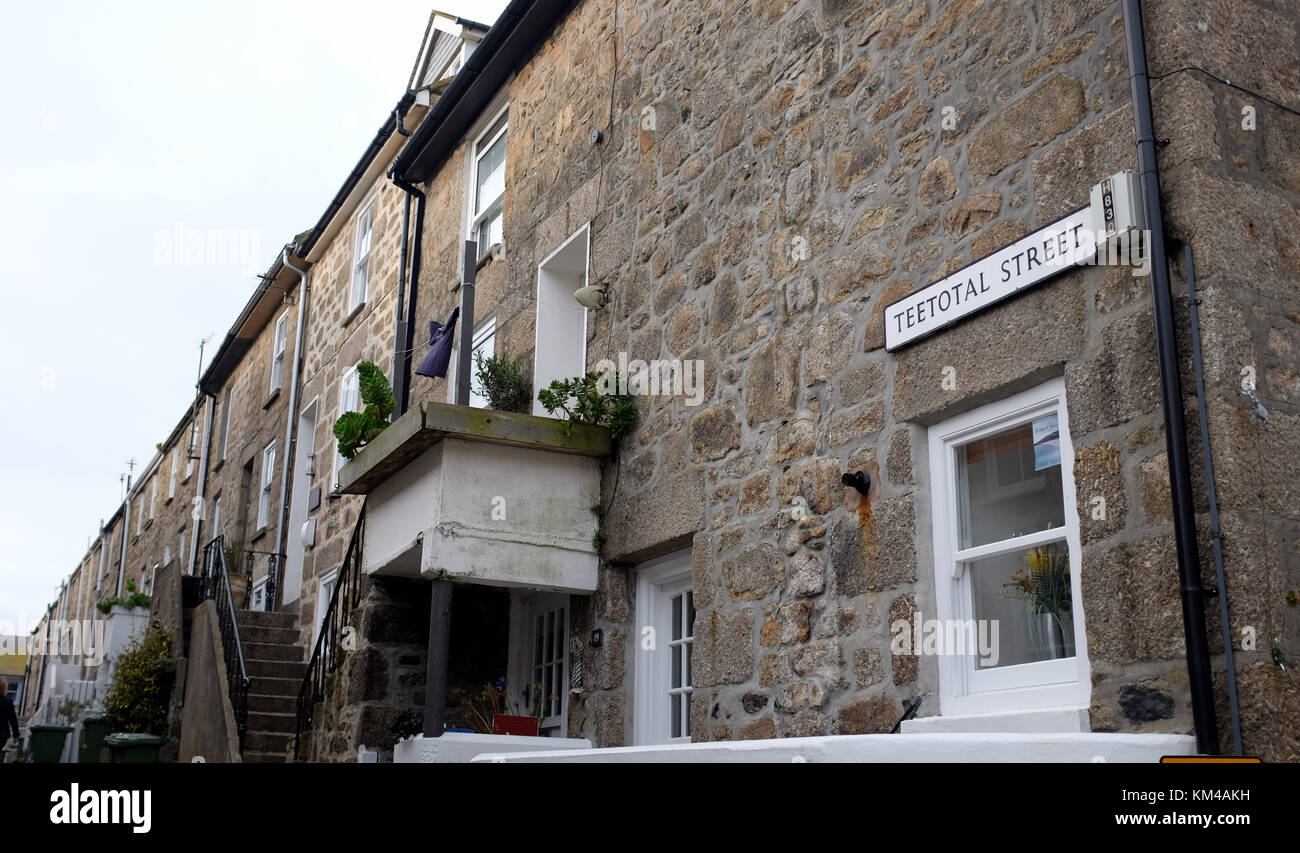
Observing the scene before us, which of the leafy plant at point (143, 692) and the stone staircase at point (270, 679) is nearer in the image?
the stone staircase at point (270, 679)

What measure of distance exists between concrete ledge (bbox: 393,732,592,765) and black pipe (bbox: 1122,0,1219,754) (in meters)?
4.26

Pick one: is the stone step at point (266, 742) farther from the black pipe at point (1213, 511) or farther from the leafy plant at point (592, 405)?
the black pipe at point (1213, 511)

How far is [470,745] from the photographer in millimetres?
7562

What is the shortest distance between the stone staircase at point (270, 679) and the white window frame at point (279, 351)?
15.4 feet

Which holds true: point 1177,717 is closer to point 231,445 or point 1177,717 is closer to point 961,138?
point 961,138

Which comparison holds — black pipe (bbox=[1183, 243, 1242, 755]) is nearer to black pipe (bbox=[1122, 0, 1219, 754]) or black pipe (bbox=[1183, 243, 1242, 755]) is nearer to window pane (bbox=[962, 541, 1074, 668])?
black pipe (bbox=[1122, 0, 1219, 754])

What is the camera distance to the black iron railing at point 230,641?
1180cm

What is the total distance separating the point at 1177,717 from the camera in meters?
3.90

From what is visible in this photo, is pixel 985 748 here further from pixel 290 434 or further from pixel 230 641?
pixel 290 434

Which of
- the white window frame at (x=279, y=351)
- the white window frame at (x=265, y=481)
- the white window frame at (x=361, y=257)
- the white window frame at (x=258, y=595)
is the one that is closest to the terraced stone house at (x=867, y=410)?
the white window frame at (x=361, y=257)

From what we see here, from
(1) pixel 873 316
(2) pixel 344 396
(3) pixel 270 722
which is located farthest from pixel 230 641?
(1) pixel 873 316

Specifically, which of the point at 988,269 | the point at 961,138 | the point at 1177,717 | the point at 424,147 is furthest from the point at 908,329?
the point at 424,147

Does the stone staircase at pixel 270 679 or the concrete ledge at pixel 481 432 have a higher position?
the concrete ledge at pixel 481 432
